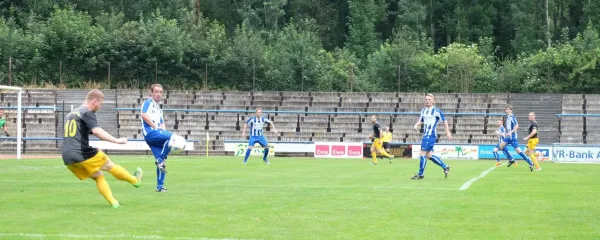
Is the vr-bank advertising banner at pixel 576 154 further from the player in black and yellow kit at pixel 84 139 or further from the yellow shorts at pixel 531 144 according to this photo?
the player in black and yellow kit at pixel 84 139

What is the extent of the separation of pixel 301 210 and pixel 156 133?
4573mm

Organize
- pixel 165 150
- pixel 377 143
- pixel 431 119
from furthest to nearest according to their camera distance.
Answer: pixel 377 143, pixel 431 119, pixel 165 150

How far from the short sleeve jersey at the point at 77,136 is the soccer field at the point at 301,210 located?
0.85 meters

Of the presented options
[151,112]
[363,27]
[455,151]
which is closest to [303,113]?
[455,151]

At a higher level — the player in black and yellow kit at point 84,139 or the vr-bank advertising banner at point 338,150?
the player in black and yellow kit at point 84,139

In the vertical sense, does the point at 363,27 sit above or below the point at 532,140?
above

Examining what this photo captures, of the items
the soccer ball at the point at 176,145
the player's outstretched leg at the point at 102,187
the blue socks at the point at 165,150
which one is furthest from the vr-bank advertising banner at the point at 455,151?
the player's outstretched leg at the point at 102,187

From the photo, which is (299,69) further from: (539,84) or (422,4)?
(422,4)

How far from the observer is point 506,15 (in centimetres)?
7838

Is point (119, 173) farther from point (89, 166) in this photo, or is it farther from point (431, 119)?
point (431, 119)

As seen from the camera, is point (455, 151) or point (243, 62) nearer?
point (455, 151)

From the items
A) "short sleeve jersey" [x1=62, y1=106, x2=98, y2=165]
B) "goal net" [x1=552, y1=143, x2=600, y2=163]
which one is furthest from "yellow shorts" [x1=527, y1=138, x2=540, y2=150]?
"short sleeve jersey" [x1=62, y1=106, x2=98, y2=165]

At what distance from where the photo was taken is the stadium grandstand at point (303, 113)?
46.6 metres

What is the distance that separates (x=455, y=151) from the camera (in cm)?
4316
